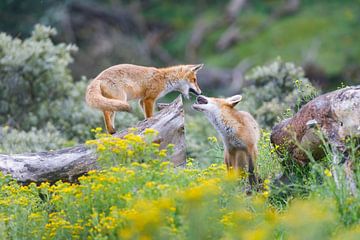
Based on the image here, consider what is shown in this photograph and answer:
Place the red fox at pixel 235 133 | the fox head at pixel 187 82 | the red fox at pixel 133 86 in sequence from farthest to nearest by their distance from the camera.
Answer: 1. the fox head at pixel 187 82
2. the red fox at pixel 133 86
3. the red fox at pixel 235 133

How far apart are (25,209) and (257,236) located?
3.00 meters

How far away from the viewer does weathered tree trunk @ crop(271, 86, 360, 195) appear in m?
8.62

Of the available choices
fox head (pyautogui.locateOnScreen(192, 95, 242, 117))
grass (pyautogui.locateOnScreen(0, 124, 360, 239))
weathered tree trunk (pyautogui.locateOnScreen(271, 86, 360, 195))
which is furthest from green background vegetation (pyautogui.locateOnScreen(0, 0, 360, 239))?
fox head (pyautogui.locateOnScreen(192, 95, 242, 117))

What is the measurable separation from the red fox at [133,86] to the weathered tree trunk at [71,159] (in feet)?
1.73

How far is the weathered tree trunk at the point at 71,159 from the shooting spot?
32.5ft

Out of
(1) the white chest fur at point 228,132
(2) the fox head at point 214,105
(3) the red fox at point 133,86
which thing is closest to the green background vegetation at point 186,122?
(1) the white chest fur at point 228,132

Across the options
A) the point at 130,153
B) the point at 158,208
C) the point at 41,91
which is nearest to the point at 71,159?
the point at 130,153

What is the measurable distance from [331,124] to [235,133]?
1160 millimetres

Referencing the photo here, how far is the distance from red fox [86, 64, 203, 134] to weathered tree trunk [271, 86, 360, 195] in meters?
2.09

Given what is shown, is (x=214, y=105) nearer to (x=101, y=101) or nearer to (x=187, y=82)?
(x=101, y=101)

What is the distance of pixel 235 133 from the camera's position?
9.56 metres

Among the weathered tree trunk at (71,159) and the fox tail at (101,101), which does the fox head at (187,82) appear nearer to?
the fox tail at (101,101)

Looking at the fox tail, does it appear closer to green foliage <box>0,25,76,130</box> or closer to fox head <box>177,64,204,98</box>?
fox head <box>177,64,204,98</box>

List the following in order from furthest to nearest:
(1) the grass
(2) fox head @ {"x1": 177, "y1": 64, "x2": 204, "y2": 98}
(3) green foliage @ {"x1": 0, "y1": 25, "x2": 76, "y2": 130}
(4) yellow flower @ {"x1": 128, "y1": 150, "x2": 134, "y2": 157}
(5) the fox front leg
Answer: (3) green foliage @ {"x1": 0, "y1": 25, "x2": 76, "y2": 130} → (2) fox head @ {"x1": 177, "y1": 64, "x2": 204, "y2": 98} → (5) the fox front leg → (4) yellow flower @ {"x1": 128, "y1": 150, "x2": 134, "y2": 157} → (1) the grass
